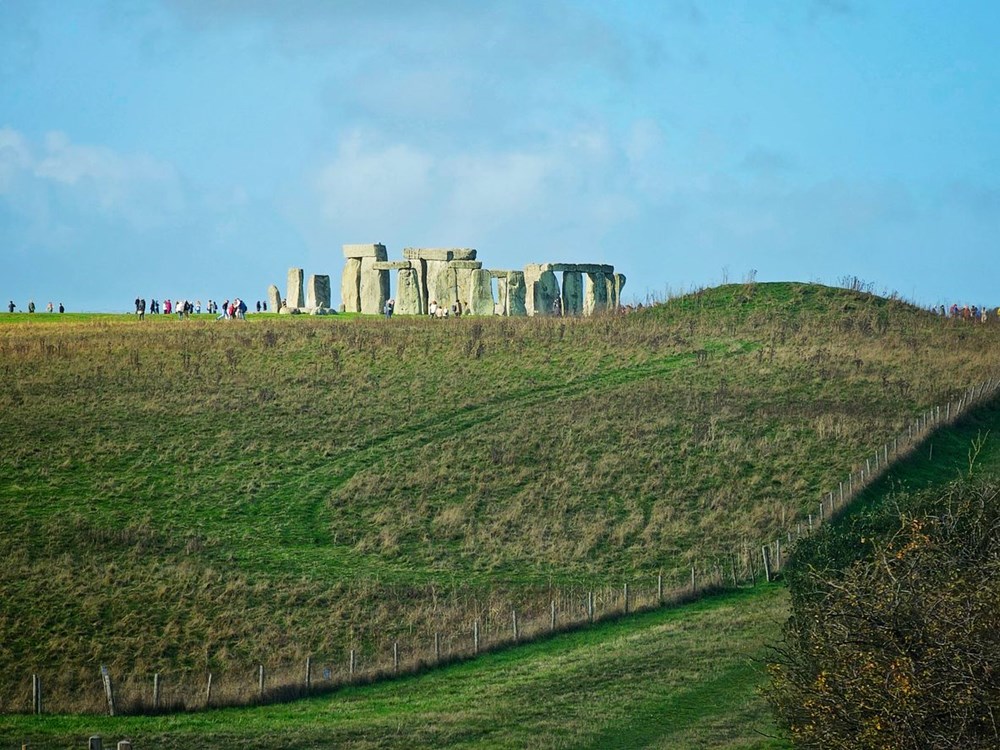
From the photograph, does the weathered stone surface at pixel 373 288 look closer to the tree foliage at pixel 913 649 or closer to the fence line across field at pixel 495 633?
the fence line across field at pixel 495 633

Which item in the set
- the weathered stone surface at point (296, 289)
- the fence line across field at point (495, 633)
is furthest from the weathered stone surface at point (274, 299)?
the fence line across field at point (495, 633)

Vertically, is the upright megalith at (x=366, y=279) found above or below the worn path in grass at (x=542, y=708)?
above

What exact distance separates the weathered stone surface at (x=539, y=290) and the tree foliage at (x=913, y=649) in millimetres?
52140

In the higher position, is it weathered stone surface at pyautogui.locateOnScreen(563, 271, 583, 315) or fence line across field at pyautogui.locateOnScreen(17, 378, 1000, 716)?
weathered stone surface at pyautogui.locateOnScreen(563, 271, 583, 315)

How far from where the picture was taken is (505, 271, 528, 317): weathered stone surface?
219 ft

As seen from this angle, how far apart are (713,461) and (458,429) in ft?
26.1

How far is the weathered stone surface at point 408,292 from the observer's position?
2638 inches

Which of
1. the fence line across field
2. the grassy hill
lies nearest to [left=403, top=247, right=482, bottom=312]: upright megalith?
the grassy hill

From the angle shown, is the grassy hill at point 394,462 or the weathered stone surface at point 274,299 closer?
the grassy hill at point 394,462

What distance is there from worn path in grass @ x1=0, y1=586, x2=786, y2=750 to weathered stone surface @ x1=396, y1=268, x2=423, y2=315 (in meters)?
40.6

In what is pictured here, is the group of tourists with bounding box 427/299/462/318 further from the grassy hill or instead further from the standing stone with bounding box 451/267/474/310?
the grassy hill

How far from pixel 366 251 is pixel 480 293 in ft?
24.3

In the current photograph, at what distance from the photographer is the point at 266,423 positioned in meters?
43.4

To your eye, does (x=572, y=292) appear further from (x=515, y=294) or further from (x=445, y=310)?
(x=445, y=310)
